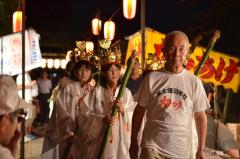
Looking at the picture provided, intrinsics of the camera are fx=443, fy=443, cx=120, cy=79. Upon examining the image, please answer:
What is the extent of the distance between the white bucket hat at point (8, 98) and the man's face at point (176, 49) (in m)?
2.53

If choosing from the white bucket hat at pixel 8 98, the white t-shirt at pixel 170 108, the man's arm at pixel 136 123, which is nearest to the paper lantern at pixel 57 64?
the man's arm at pixel 136 123

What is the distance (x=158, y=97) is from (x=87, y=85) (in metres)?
2.90

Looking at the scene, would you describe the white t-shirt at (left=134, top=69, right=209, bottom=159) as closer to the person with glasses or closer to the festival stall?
the person with glasses

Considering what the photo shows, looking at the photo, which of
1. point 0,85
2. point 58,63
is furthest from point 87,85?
point 58,63

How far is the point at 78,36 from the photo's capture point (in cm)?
3766

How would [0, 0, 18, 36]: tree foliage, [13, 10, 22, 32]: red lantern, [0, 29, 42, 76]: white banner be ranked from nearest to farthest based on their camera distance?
1. [0, 29, 42, 76]: white banner
2. [13, 10, 22, 32]: red lantern
3. [0, 0, 18, 36]: tree foliage

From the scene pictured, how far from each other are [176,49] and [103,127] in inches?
91.3

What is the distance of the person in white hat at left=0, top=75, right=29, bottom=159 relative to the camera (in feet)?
9.91

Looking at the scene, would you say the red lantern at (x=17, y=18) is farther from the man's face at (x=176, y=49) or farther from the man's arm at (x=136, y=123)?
the man's face at (x=176, y=49)

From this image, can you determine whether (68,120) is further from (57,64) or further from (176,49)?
(57,64)

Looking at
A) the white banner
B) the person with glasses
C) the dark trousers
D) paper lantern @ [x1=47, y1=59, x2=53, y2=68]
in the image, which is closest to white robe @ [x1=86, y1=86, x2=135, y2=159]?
the person with glasses

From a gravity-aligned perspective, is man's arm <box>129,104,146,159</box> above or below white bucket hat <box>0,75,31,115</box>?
below

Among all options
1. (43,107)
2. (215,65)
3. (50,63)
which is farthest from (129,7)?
(50,63)

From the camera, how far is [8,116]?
3041 mm
